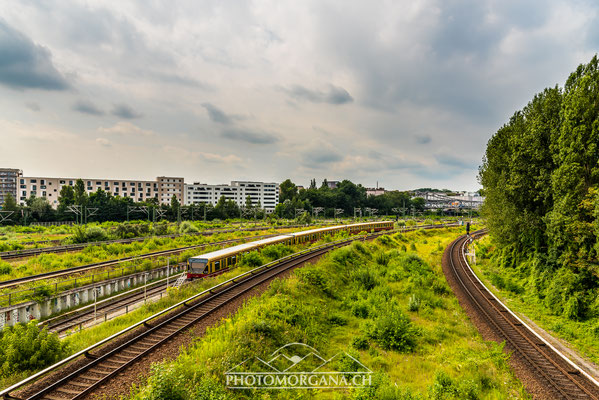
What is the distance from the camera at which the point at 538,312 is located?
69.7 ft

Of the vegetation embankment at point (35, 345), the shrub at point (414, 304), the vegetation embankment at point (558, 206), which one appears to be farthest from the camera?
the shrub at point (414, 304)

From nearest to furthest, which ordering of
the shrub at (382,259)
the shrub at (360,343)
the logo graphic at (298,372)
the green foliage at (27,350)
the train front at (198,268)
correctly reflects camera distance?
the logo graphic at (298,372) < the green foliage at (27,350) < the shrub at (360,343) < the train front at (198,268) < the shrub at (382,259)

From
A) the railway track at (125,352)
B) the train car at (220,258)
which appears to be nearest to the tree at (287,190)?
the train car at (220,258)

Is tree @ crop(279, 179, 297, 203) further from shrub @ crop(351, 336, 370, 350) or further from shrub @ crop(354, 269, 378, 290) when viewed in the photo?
shrub @ crop(351, 336, 370, 350)

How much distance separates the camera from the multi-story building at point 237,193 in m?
147

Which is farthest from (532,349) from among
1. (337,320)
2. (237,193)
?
(237,193)

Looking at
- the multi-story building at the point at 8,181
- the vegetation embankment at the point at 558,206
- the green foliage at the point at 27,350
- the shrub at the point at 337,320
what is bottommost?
the shrub at the point at 337,320

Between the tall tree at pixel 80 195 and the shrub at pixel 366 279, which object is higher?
the tall tree at pixel 80 195

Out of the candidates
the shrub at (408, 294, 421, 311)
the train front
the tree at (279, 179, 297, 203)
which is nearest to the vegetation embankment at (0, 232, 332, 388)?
the train front

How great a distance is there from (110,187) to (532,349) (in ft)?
505

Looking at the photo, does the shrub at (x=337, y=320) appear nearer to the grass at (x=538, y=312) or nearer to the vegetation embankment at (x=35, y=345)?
the vegetation embankment at (x=35, y=345)

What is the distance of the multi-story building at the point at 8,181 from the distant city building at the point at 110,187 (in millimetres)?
26453

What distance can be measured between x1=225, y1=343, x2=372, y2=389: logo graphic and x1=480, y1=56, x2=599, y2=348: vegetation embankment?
13.6 meters

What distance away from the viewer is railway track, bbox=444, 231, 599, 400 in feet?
39.4
